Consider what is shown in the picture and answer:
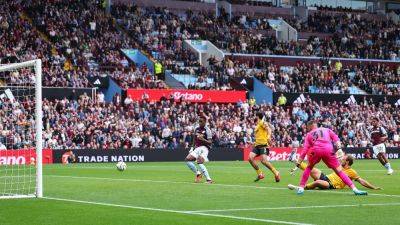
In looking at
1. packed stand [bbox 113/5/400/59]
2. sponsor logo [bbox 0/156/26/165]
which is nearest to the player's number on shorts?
sponsor logo [bbox 0/156/26/165]

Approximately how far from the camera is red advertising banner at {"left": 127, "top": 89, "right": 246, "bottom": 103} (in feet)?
173

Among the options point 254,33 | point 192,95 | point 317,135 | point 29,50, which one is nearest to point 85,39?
point 29,50

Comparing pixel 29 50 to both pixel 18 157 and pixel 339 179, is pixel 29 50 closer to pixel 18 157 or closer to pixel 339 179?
pixel 18 157

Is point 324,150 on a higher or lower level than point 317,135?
lower

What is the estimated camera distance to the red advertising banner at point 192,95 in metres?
52.7

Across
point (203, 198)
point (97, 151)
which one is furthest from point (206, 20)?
point (203, 198)

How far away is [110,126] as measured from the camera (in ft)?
156

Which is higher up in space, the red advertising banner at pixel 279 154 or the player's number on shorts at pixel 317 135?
the player's number on shorts at pixel 317 135

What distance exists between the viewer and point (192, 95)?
56156 millimetres

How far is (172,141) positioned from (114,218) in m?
35.2

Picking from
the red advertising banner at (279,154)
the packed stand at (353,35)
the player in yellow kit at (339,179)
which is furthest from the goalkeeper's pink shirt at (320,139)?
the packed stand at (353,35)

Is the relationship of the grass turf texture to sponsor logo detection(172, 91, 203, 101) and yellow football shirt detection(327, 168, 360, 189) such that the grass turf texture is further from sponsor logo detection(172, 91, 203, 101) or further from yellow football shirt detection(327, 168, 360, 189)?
sponsor logo detection(172, 91, 203, 101)

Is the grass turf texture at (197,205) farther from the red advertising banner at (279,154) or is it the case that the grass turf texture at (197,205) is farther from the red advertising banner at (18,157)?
the red advertising banner at (279,154)

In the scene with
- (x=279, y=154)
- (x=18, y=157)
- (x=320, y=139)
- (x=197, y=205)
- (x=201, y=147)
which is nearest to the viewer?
(x=197, y=205)
